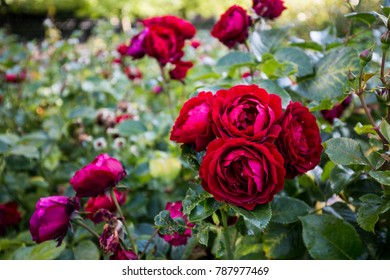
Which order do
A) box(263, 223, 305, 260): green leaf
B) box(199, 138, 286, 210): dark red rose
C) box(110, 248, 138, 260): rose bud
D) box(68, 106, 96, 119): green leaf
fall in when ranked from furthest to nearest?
box(68, 106, 96, 119): green leaf
box(263, 223, 305, 260): green leaf
box(110, 248, 138, 260): rose bud
box(199, 138, 286, 210): dark red rose

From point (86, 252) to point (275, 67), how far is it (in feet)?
1.67

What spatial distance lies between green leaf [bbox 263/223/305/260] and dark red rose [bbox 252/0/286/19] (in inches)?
16.8

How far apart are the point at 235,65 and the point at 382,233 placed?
390 mm

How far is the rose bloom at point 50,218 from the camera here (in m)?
0.57

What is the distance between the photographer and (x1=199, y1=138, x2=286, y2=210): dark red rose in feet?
1.50

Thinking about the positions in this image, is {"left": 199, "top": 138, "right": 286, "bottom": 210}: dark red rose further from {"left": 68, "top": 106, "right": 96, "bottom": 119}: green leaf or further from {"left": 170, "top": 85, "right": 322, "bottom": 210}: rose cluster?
{"left": 68, "top": 106, "right": 96, "bottom": 119}: green leaf

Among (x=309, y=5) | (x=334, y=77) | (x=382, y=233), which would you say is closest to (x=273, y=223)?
(x=382, y=233)

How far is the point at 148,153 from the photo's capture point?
124cm

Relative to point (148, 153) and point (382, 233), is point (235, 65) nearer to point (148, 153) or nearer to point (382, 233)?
point (382, 233)

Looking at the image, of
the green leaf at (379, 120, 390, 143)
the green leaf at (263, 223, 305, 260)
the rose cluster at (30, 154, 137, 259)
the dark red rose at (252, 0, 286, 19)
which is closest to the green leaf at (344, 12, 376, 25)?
the dark red rose at (252, 0, 286, 19)

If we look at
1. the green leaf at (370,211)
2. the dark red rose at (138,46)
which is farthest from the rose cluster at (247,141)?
the dark red rose at (138,46)

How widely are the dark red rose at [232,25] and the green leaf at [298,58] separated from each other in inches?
3.3

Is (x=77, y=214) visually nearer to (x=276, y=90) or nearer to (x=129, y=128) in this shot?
(x=276, y=90)

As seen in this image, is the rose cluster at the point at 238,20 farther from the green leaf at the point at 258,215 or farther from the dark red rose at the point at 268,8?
the green leaf at the point at 258,215
